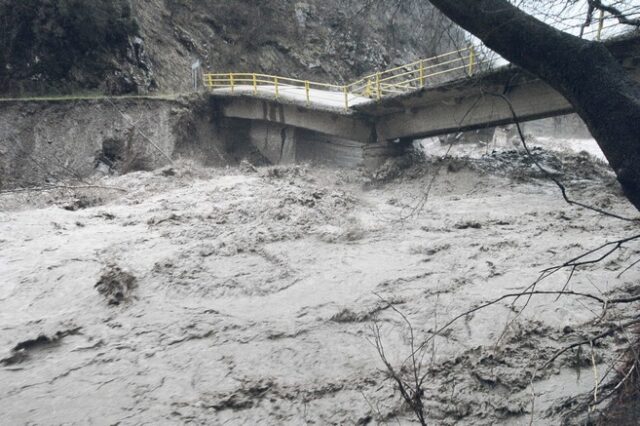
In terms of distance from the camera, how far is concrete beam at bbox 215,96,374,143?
15.2m

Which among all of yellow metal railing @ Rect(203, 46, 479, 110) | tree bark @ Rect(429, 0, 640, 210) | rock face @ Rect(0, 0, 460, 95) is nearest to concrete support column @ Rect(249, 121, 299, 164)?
yellow metal railing @ Rect(203, 46, 479, 110)

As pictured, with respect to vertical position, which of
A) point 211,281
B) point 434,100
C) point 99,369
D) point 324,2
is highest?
point 324,2

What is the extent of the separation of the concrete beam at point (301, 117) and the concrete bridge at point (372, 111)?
32 mm

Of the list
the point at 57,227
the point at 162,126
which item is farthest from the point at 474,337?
the point at 162,126

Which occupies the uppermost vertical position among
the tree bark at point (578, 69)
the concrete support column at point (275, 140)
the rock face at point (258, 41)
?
the rock face at point (258, 41)

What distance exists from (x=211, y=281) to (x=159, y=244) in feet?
6.24

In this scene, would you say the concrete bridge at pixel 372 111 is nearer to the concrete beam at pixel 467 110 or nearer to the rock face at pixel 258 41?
the concrete beam at pixel 467 110

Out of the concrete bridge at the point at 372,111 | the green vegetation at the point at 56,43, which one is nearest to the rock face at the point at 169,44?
the green vegetation at the point at 56,43

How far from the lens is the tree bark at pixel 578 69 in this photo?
268cm

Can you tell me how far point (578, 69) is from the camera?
2.85m

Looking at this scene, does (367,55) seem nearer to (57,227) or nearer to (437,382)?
(57,227)

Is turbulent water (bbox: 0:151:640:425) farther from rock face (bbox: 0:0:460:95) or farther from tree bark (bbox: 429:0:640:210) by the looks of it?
rock face (bbox: 0:0:460:95)

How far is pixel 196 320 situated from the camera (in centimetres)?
532

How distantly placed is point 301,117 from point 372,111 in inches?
125
